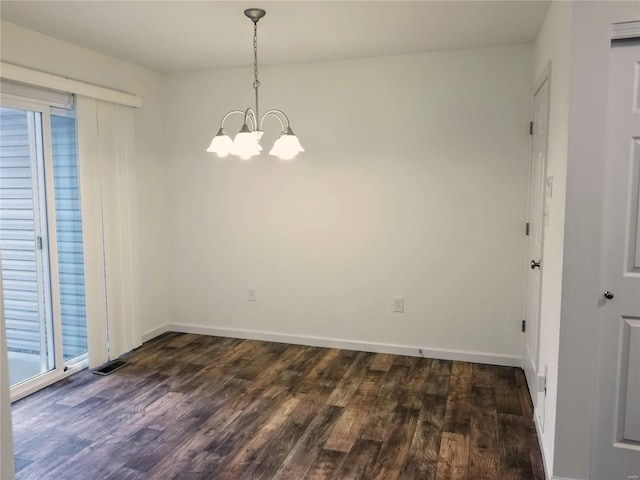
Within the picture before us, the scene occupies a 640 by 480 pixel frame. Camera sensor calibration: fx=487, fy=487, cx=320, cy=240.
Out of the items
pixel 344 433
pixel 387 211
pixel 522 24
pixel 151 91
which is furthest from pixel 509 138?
pixel 151 91

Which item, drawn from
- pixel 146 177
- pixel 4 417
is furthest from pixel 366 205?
pixel 4 417

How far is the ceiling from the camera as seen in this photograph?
113 inches

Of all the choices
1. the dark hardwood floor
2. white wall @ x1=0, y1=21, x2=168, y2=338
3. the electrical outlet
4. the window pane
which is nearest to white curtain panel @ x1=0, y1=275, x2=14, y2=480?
the dark hardwood floor

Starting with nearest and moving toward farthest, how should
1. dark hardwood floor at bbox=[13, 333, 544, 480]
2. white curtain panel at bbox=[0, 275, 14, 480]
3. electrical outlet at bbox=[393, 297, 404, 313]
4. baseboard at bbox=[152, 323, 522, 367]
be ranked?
white curtain panel at bbox=[0, 275, 14, 480] < dark hardwood floor at bbox=[13, 333, 544, 480] < baseboard at bbox=[152, 323, 522, 367] < electrical outlet at bbox=[393, 297, 404, 313]

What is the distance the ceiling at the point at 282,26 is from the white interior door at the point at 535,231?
1.89 feet

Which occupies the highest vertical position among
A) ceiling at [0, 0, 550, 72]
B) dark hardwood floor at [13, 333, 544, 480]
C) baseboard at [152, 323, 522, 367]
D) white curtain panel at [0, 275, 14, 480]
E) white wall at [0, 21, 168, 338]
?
ceiling at [0, 0, 550, 72]

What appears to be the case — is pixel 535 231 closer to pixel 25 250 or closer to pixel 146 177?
pixel 146 177

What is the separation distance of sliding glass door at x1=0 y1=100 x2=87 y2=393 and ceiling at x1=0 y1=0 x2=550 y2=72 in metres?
0.70

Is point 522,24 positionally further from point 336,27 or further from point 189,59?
point 189,59

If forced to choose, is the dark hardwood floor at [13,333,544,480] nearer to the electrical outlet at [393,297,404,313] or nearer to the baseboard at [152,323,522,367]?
the baseboard at [152,323,522,367]

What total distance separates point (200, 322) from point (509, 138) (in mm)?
3258

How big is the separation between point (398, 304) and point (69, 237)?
2.71 metres

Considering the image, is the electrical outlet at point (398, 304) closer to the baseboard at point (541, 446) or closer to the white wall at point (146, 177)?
the baseboard at point (541, 446)

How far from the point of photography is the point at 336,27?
3262 mm
